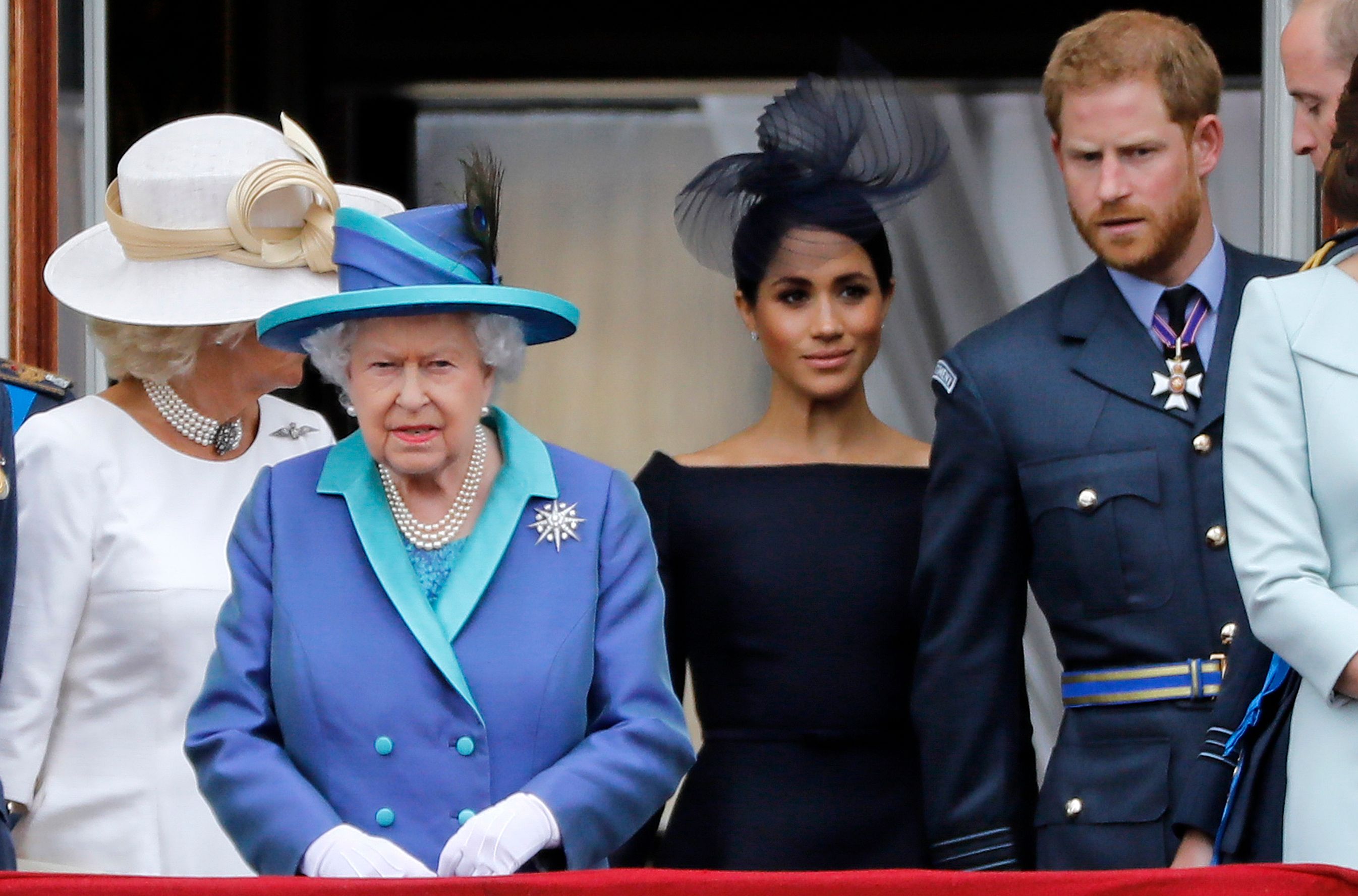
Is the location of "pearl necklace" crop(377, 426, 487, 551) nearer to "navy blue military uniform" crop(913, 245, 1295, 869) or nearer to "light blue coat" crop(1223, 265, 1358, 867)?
"navy blue military uniform" crop(913, 245, 1295, 869)

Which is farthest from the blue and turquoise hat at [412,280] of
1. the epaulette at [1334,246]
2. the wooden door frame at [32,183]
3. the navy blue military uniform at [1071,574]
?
the wooden door frame at [32,183]

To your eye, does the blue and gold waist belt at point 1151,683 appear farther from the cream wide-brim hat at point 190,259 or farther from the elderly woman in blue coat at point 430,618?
the cream wide-brim hat at point 190,259

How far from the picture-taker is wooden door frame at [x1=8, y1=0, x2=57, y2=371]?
3885 millimetres

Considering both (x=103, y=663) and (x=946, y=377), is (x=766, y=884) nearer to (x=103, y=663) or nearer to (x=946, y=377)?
(x=946, y=377)

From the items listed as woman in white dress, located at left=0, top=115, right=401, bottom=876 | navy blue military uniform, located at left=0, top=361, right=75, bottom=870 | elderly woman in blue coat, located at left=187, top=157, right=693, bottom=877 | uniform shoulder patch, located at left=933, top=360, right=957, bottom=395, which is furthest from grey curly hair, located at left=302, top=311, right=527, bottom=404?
uniform shoulder patch, located at left=933, top=360, right=957, bottom=395

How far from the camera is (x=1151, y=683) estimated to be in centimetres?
273

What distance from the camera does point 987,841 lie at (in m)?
2.82

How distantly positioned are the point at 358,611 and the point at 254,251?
0.89 m

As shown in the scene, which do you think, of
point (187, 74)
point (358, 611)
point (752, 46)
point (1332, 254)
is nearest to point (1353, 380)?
point (1332, 254)

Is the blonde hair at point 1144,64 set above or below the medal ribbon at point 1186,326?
above

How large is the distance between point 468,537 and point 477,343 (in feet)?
0.76

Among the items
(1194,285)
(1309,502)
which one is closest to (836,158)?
(1194,285)

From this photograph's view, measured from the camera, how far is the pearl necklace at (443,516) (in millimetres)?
2486

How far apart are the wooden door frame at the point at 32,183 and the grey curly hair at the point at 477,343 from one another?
60.8 inches
